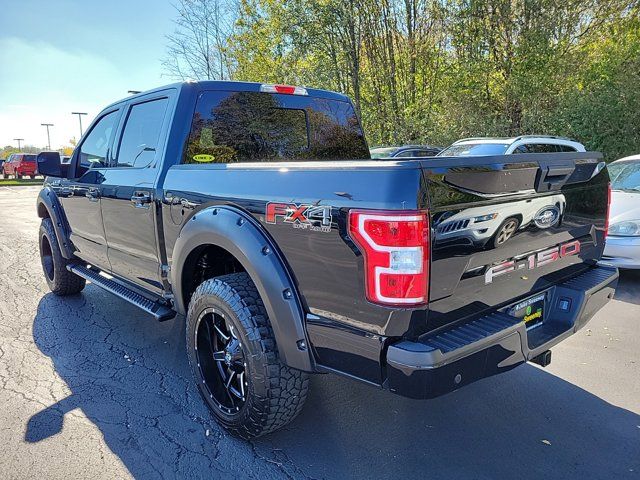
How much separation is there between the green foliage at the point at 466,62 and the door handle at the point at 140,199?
33.2ft

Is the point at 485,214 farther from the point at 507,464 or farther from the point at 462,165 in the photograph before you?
the point at 507,464

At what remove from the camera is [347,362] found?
6.89ft

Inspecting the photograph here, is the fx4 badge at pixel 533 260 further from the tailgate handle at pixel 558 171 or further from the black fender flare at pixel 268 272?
the black fender flare at pixel 268 272

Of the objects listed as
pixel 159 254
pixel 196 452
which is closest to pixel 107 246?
pixel 159 254

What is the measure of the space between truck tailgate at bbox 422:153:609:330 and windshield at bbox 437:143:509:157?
463cm

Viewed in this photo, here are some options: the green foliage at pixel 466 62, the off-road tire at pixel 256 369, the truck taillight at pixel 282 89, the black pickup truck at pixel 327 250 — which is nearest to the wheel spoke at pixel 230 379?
the black pickup truck at pixel 327 250

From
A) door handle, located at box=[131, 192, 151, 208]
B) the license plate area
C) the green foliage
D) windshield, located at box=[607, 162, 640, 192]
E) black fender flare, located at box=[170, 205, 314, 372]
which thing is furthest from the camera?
the green foliage

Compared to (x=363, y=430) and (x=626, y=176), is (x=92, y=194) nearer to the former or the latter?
(x=363, y=430)

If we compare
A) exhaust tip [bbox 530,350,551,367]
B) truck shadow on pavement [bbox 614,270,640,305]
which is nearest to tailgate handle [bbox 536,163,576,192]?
exhaust tip [bbox 530,350,551,367]

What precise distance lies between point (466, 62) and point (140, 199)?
11036 mm

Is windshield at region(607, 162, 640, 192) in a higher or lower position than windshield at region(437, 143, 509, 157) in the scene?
lower

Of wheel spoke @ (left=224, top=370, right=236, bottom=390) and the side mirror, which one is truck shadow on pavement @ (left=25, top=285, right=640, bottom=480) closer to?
wheel spoke @ (left=224, top=370, right=236, bottom=390)

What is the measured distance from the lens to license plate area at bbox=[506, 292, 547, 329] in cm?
246

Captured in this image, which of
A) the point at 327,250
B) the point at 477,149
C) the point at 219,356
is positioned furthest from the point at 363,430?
the point at 477,149
